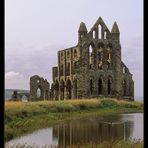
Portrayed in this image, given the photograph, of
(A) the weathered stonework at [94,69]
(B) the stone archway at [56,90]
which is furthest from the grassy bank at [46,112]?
(B) the stone archway at [56,90]

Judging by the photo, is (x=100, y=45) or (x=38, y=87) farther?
(x=100, y=45)

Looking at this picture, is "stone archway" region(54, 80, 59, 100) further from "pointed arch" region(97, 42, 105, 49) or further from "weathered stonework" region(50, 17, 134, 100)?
"pointed arch" region(97, 42, 105, 49)

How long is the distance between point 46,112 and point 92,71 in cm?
2043

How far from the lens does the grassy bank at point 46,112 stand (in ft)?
66.8

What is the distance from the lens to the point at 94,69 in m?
47.3

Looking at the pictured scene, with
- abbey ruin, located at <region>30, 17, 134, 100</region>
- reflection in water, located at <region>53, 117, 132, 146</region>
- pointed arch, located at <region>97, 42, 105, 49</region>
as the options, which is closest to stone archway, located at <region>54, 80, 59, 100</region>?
abbey ruin, located at <region>30, 17, 134, 100</region>

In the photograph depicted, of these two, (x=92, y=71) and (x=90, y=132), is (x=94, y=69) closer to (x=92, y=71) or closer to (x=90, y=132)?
(x=92, y=71)

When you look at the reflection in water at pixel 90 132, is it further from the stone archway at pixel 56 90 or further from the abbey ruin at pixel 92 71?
the stone archway at pixel 56 90

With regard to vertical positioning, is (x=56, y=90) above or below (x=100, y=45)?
below

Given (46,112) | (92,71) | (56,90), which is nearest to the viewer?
(46,112)

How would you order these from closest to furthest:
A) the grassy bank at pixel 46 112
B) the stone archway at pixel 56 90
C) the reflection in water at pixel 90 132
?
the reflection in water at pixel 90 132 → the grassy bank at pixel 46 112 → the stone archway at pixel 56 90

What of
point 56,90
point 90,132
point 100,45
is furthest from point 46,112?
point 100,45

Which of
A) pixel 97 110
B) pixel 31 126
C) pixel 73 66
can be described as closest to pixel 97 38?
pixel 73 66

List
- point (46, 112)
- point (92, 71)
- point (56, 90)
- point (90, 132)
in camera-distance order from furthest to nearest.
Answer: point (56, 90) < point (92, 71) < point (46, 112) < point (90, 132)
